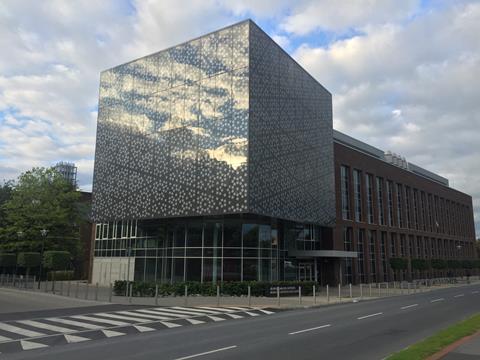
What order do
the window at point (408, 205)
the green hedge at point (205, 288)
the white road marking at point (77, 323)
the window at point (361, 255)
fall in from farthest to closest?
the window at point (408, 205)
the window at point (361, 255)
the green hedge at point (205, 288)
the white road marking at point (77, 323)

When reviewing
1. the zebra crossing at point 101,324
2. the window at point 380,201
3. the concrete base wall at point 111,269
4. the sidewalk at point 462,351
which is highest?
the window at point 380,201

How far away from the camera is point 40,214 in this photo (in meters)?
53.9

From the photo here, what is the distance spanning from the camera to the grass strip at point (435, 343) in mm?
8477

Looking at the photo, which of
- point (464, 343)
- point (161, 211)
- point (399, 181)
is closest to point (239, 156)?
point (161, 211)

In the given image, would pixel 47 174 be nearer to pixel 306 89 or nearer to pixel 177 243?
pixel 177 243

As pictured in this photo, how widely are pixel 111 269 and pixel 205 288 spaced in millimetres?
15968

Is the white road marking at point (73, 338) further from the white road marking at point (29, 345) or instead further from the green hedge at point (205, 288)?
the green hedge at point (205, 288)

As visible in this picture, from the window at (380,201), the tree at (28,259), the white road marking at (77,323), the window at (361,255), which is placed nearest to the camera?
the white road marking at (77,323)

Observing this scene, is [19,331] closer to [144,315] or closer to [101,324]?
[101,324]

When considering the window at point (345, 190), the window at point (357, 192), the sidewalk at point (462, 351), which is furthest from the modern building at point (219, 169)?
the sidewalk at point (462, 351)

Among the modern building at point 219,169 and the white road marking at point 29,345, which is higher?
the modern building at point 219,169

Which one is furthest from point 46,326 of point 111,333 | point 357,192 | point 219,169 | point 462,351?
point 357,192

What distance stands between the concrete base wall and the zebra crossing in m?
21.7

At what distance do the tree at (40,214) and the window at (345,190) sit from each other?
34711 millimetres
